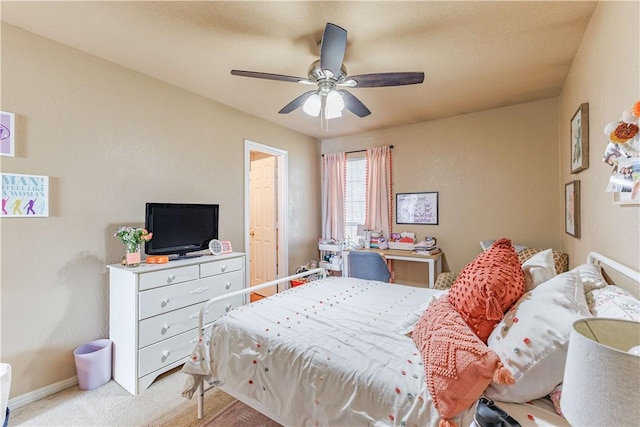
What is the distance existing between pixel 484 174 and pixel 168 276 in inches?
143

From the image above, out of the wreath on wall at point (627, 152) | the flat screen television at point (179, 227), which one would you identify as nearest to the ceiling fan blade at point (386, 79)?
the wreath on wall at point (627, 152)

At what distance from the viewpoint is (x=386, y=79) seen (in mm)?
1986

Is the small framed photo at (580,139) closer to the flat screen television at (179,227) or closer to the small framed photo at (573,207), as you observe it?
the small framed photo at (573,207)

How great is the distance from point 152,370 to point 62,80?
2.34m

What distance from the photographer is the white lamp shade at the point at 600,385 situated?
19.5 inches

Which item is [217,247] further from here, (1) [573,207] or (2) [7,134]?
(1) [573,207]

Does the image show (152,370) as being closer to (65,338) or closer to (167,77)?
(65,338)

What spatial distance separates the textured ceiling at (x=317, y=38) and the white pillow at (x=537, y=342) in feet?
5.66

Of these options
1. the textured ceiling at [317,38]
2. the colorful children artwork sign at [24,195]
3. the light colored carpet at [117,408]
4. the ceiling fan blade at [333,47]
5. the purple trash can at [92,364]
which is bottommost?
the light colored carpet at [117,408]

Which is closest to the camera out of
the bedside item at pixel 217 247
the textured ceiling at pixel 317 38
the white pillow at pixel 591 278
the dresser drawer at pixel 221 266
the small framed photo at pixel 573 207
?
the white pillow at pixel 591 278

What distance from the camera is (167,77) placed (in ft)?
8.73

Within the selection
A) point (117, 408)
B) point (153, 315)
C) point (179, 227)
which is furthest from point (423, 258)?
point (117, 408)

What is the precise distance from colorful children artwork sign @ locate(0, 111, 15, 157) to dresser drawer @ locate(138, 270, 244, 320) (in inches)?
51.4

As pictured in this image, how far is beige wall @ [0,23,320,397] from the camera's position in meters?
1.97
